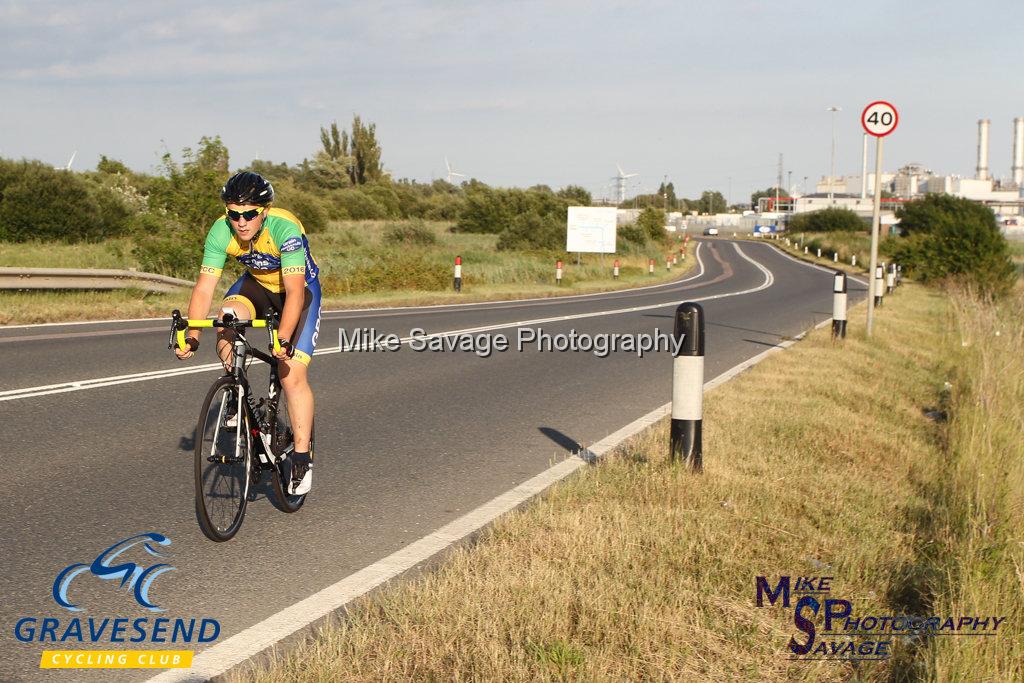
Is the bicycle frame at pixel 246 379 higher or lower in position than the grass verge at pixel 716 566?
higher

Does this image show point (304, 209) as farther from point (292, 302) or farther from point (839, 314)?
point (292, 302)

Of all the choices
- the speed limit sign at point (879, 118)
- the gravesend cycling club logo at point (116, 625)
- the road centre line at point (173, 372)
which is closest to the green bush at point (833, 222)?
Answer: the road centre line at point (173, 372)

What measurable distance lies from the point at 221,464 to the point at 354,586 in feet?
3.37

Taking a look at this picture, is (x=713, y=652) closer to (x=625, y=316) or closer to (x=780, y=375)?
(x=780, y=375)

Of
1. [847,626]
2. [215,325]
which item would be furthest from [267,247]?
[847,626]

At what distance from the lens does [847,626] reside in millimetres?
3320

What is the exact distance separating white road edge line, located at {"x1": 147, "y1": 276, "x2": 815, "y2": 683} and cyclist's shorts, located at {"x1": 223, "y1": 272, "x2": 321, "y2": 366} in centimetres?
116

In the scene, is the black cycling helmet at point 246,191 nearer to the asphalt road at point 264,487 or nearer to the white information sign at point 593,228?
the asphalt road at point 264,487

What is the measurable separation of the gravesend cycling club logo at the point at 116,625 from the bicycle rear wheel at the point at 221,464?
317 millimetres

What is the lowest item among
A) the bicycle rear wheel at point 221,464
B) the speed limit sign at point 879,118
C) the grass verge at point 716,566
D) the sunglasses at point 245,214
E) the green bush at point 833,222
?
the grass verge at point 716,566

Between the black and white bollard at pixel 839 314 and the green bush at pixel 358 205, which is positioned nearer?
the black and white bollard at pixel 839 314

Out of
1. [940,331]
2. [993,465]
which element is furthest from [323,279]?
[993,465]

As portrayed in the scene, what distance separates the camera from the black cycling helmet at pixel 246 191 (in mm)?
4203

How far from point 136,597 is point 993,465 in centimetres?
470
